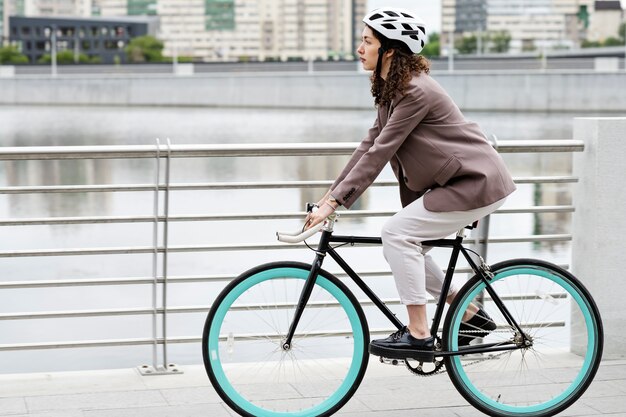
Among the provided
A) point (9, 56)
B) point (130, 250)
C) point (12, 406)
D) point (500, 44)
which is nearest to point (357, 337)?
point (12, 406)

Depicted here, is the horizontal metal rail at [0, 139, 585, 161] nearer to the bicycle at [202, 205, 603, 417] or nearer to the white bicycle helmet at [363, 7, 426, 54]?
the bicycle at [202, 205, 603, 417]

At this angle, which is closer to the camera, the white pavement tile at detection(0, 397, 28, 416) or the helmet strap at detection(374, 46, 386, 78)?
the helmet strap at detection(374, 46, 386, 78)

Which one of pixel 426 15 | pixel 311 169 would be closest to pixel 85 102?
pixel 311 169

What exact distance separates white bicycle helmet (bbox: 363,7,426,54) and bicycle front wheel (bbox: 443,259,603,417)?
0.96 m

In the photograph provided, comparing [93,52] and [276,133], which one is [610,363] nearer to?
[276,133]

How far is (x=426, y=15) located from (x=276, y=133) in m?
136

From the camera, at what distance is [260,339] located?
16.8ft

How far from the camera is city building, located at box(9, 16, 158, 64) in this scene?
163875 millimetres

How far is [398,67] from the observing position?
4.65 m

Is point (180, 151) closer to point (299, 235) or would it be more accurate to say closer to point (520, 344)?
point (299, 235)

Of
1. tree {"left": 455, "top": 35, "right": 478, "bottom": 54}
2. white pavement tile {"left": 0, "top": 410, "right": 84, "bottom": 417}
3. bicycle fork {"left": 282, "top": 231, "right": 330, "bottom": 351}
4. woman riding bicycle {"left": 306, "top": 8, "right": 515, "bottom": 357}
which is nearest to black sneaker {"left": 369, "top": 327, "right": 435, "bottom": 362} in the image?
woman riding bicycle {"left": 306, "top": 8, "right": 515, "bottom": 357}

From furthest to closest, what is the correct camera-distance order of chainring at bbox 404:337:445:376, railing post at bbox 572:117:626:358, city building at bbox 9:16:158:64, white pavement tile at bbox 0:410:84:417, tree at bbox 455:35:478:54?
city building at bbox 9:16:158:64 < tree at bbox 455:35:478:54 < railing post at bbox 572:117:626:358 < white pavement tile at bbox 0:410:84:417 < chainring at bbox 404:337:445:376

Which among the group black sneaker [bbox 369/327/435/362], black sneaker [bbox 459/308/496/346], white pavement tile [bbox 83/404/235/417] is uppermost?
black sneaker [bbox 459/308/496/346]

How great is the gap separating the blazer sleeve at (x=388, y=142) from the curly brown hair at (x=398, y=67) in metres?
0.05
